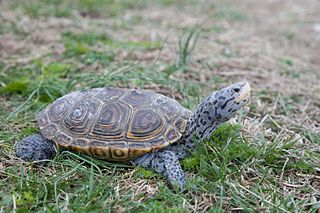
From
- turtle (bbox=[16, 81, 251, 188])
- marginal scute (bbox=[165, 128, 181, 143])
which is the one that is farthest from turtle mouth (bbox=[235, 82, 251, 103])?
marginal scute (bbox=[165, 128, 181, 143])

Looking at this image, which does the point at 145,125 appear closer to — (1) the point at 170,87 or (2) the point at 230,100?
(2) the point at 230,100

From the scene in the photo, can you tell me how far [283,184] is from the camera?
2.84 m

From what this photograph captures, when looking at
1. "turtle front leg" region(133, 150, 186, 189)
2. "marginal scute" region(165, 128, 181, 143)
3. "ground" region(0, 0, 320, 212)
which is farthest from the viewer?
"marginal scute" region(165, 128, 181, 143)

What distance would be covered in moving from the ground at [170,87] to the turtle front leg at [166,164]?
0.21 feet

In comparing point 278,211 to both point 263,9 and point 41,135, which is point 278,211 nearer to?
point 41,135

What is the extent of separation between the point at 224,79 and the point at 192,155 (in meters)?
1.94

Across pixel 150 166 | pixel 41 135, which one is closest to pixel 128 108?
pixel 150 166

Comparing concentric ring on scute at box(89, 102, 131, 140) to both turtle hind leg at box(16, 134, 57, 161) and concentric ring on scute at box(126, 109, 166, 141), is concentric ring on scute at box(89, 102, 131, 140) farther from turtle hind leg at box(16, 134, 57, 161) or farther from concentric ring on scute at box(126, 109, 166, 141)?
turtle hind leg at box(16, 134, 57, 161)

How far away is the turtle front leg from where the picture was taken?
8.82ft

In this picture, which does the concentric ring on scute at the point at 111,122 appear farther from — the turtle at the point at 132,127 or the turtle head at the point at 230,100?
the turtle head at the point at 230,100

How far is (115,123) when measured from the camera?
9.63 ft

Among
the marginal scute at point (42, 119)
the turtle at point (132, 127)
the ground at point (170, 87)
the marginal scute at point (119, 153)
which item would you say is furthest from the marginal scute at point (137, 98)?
the marginal scute at point (42, 119)

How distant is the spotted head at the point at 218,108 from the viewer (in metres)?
2.90

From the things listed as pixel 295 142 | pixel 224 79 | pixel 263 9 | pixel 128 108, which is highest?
pixel 128 108
